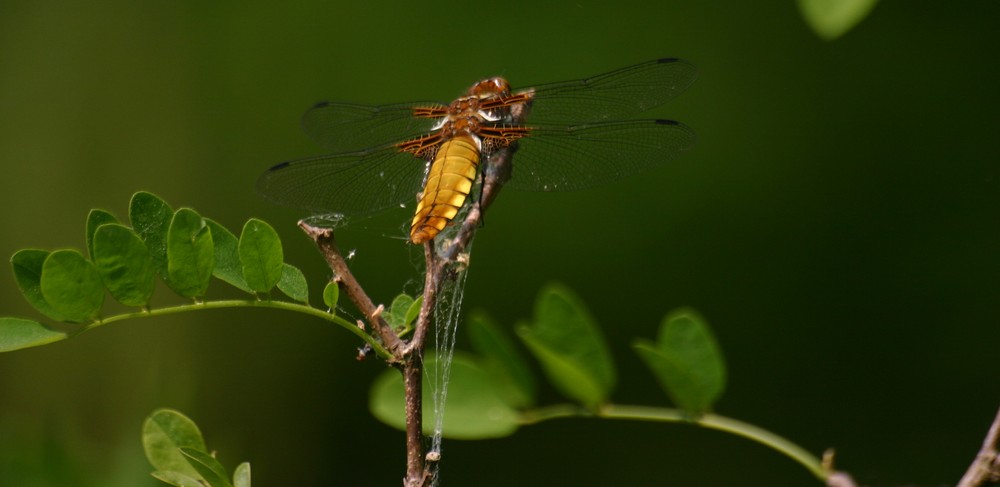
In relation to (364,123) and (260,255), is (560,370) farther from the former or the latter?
(364,123)

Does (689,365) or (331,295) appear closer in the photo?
(331,295)

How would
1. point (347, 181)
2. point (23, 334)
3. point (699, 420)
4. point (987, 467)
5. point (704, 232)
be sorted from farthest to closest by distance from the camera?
1. point (704, 232)
2. point (347, 181)
3. point (699, 420)
4. point (23, 334)
5. point (987, 467)

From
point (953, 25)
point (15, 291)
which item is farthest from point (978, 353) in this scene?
point (15, 291)

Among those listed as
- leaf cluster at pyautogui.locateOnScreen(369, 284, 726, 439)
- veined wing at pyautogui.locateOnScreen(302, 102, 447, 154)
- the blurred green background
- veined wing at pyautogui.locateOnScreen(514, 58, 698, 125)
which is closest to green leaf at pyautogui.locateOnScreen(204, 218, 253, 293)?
leaf cluster at pyautogui.locateOnScreen(369, 284, 726, 439)

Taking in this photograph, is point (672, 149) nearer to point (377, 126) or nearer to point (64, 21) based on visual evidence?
point (377, 126)

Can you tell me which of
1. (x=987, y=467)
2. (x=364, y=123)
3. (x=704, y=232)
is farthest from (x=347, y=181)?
(x=704, y=232)

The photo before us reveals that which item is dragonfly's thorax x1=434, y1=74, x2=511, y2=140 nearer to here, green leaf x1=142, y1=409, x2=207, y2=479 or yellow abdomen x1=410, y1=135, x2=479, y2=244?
yellow abdomen x1=410, y1=135, x2=479, y2=244

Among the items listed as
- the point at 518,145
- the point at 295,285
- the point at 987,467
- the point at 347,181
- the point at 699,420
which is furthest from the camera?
the point at 347,181
